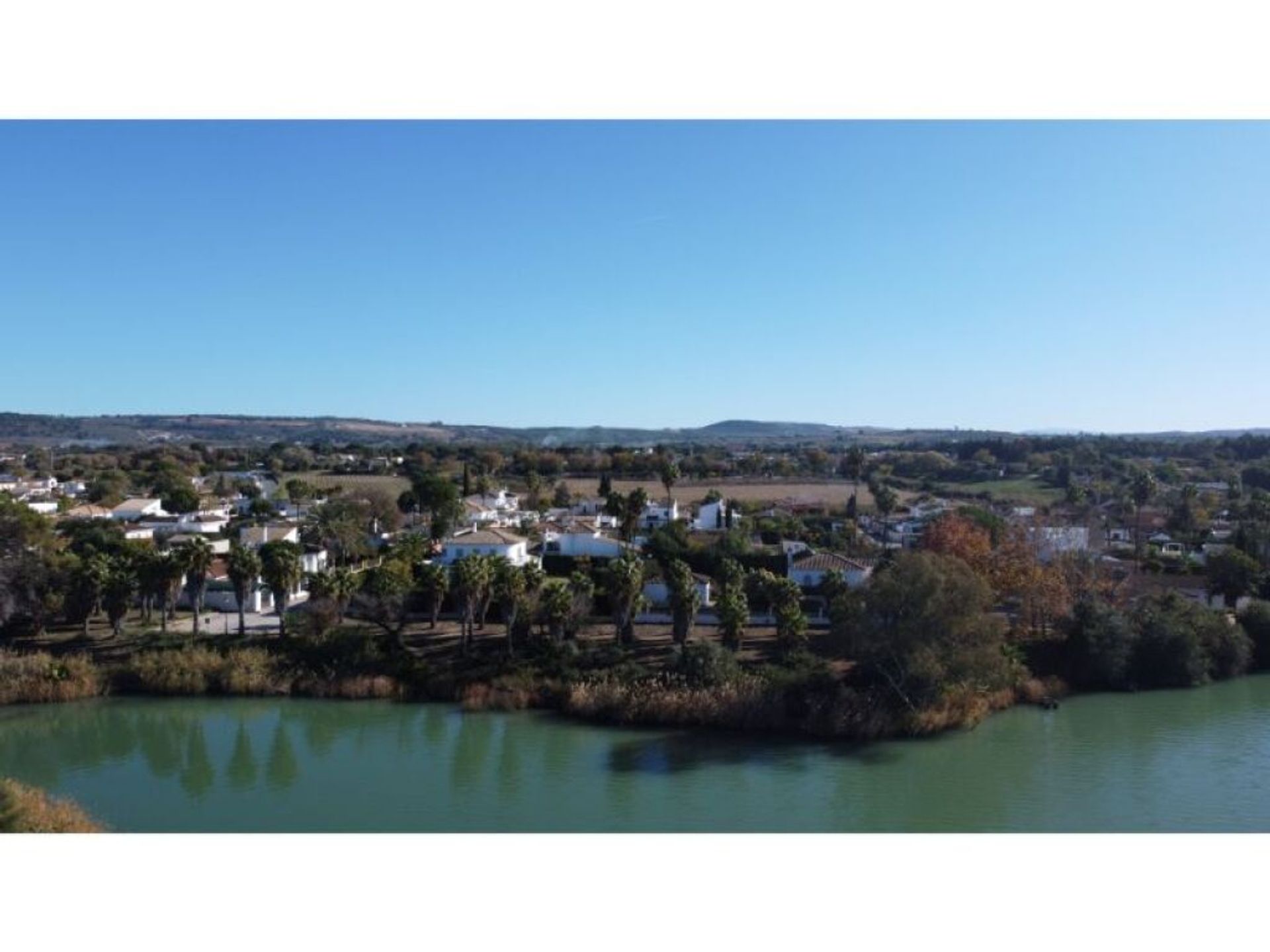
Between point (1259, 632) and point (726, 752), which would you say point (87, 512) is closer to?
point (726, 752)

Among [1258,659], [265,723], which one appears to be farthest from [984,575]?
[265,723]

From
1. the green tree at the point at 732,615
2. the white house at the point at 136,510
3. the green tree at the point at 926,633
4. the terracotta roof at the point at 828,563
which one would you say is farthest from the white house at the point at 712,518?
the white house at the point at 136,510

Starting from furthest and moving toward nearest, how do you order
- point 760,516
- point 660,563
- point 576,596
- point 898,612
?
point 760,516
point 660,563
point 576,596
point 898,612

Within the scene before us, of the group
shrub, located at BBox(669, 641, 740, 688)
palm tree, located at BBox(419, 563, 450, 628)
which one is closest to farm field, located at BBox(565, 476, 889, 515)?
palm tree, located at BBox(419, 563, 450, 628)

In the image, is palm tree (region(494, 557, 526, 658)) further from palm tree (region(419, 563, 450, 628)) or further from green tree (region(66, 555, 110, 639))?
green tree (region(66, 555, 110, 639))

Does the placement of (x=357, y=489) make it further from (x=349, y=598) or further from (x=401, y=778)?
(x=401, y=778)
